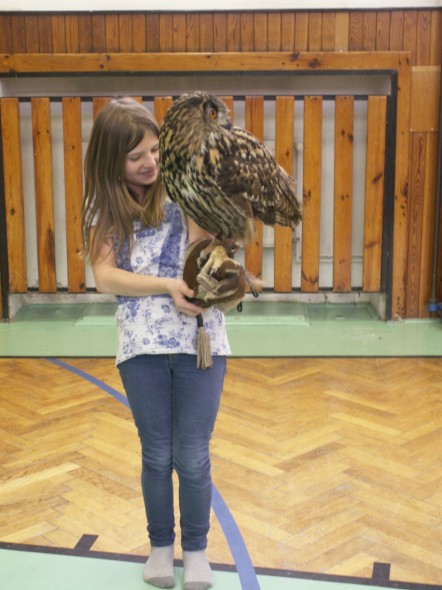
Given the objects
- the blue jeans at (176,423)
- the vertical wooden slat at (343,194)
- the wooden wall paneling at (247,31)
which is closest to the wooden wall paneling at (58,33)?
the wooden wall paneling at (247,31)

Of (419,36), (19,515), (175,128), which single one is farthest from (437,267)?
(175,128)

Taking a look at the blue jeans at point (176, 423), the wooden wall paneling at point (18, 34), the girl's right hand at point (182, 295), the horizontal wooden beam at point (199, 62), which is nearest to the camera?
the girl's right hand at point (182, 295)

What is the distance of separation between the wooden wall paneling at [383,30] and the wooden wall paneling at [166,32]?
3.59ft

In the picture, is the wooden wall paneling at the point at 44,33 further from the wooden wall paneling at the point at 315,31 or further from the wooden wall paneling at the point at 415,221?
the wooden wall paneling at the point at 415,221

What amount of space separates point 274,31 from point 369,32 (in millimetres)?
Result: 507

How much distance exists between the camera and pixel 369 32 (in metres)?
4.32

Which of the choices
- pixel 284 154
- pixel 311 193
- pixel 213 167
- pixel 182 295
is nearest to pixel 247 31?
pixel 284 154

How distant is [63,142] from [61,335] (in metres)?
1.08

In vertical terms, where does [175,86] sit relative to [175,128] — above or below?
above

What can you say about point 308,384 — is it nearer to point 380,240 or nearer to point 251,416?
point 251,416

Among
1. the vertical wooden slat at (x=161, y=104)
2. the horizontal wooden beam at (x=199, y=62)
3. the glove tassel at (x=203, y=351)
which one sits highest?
the horizontal wooden beam at (x=199, y=62)

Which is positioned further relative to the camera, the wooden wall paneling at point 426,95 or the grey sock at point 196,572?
the wooden wall paneling at point 426,95

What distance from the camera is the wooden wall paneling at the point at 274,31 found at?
4312mm

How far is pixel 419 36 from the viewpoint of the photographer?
4312 mm
